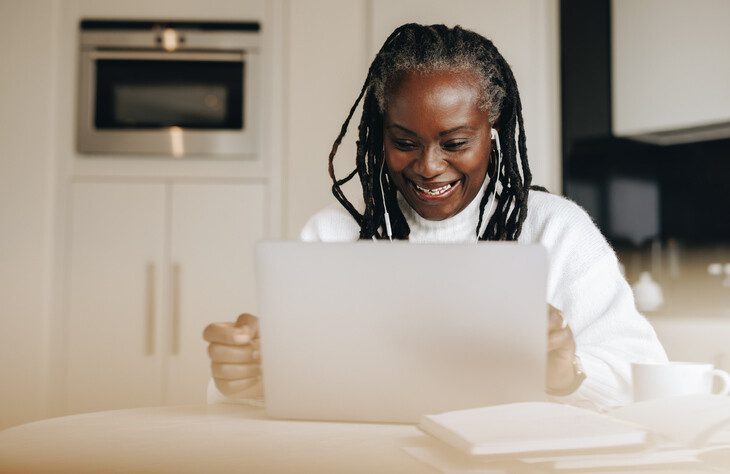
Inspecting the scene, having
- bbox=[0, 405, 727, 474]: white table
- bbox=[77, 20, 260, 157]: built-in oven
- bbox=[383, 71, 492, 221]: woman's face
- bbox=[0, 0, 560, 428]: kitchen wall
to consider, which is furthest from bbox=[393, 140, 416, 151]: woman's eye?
bbox=[77, 20, 260, 157]: built-in oven

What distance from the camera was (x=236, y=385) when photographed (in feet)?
2.96

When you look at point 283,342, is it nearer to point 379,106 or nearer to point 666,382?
point 666,382

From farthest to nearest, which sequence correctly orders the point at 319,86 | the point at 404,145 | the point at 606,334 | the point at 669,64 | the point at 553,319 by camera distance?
1. the point at 319,86
2. the point at 669,64
3. the point at 404,145
4. the point at 606,334
5. the point at 553,319

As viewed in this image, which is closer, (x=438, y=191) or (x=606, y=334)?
(x=606, y=334)

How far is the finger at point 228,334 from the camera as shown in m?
0.88

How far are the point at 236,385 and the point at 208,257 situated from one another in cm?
170

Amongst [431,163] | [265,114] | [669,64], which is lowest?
[431,163]

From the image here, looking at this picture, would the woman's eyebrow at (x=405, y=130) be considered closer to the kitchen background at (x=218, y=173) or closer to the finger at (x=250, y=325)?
the finger at (x=250, y=325)

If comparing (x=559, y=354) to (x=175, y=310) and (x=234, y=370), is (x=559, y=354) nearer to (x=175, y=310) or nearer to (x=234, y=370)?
(x=234, y=370)

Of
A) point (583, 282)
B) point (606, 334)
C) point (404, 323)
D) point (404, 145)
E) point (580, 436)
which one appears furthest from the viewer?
point (404, 145)

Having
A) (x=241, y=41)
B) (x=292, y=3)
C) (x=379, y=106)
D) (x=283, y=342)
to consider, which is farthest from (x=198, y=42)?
(x=283, y=342)

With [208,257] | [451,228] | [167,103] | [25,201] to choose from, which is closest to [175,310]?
[208,257]

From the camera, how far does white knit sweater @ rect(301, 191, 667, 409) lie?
97 cm

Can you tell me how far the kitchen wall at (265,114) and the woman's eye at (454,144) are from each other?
1.25 metres
